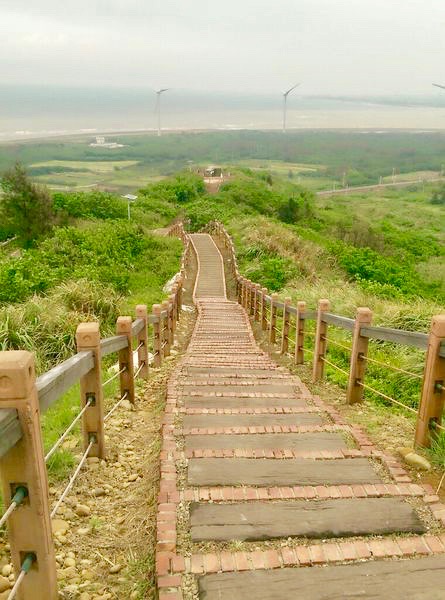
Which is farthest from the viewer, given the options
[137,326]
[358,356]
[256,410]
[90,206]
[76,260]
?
[90,206]

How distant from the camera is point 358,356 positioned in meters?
6.09

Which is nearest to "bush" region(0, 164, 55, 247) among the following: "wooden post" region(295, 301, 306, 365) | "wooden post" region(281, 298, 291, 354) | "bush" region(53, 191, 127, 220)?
"bush" region(53, 191, 127, 220)

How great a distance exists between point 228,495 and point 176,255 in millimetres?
23245

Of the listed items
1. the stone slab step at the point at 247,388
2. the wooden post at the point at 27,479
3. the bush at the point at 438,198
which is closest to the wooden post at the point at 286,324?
Result: the stone slab step at the point at 247,388

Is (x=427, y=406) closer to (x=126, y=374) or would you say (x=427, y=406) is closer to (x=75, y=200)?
(x=126, y=374)

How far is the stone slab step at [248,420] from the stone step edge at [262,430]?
0.19m

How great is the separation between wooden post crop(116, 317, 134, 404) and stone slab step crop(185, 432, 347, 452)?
1505mm

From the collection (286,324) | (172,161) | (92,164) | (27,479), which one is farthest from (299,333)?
(92,164)

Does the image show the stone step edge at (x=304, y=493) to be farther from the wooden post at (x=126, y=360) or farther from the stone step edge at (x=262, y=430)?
the wooden post at (x=126, y=360)

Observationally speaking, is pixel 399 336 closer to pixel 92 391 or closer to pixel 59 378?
pixel 92 391

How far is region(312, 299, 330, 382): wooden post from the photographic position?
7.40m

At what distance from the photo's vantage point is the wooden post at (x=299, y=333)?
873 cm

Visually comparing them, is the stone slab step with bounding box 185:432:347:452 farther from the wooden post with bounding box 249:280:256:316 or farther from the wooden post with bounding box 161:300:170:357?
the wooden post with bounding box 249:280:256:316

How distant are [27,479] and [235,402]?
12.1ft
